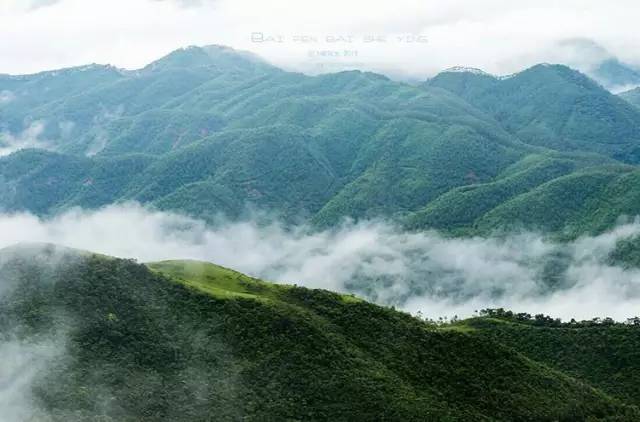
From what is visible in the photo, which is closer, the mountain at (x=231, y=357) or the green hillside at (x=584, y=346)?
the mountain at (x=231, y=357)

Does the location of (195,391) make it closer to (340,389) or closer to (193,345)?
(193,345)

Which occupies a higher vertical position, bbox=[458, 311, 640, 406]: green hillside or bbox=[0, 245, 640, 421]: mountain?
bbox=[0, 245, 640, 421]: mountain

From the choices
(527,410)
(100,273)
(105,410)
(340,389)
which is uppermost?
(100,273)

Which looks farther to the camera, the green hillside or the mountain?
the green hillside

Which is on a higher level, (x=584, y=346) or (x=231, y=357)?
(x=231, y=357)

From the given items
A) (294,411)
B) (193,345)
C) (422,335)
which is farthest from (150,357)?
(422,335)

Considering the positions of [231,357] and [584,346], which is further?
[584,346]

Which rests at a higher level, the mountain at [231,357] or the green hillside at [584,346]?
the mountain at [231,357]

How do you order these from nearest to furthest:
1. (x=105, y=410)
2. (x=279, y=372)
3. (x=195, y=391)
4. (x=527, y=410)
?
(x=105, y=410), (x=195, y=391), (x=279, y=372), (x=527, y=410)
